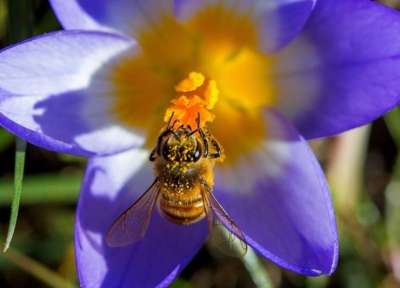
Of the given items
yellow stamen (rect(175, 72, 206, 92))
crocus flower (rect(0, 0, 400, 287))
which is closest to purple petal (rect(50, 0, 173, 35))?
crocus flower (rect(0, 0, 400, 287))

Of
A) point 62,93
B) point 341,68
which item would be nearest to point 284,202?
point 341,68

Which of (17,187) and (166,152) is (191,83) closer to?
(166,152)

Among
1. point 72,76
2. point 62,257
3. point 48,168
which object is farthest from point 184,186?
point 48,168

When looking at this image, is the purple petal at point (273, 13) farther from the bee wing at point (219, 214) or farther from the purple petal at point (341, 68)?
the bee wing at point (219, 214)

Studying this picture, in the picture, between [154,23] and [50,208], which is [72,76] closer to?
[154,23]

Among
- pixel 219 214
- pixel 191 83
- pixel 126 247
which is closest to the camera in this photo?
pixel 219 214

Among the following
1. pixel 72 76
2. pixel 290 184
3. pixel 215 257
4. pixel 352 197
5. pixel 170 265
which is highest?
pixel 72 76
